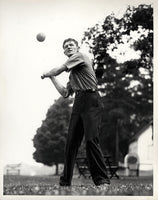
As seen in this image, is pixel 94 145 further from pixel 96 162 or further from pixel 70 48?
pixel 70 48

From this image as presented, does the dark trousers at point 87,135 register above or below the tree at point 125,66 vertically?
below

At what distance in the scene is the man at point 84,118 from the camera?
16.6ft

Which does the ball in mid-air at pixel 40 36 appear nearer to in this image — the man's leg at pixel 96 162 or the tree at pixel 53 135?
the tree at pixel 53 135

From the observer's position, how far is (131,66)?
552 cm

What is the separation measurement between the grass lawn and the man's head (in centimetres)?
129

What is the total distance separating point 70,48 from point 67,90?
17.2 inches

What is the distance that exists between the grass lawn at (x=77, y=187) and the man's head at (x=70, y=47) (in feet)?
4.24

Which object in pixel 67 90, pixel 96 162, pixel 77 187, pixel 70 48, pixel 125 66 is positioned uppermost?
pixel 70 48

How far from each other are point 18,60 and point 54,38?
0.45 meters

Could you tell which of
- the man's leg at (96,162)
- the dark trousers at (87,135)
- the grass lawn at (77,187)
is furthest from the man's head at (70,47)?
the grass lawn at (77,187)

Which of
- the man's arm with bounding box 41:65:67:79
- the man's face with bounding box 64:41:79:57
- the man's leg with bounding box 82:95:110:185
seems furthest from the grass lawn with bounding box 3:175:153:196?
the man's face with bounding box 64:41:79:57

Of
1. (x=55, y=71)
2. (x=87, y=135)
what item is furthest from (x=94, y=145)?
(x=55, y=71)

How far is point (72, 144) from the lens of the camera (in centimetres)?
511

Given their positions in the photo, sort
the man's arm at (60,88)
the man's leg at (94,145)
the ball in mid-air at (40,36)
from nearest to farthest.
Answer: the man's leg at (94,145) → the man's arm at (60,88) → the ball in mid-air at (40,36)
